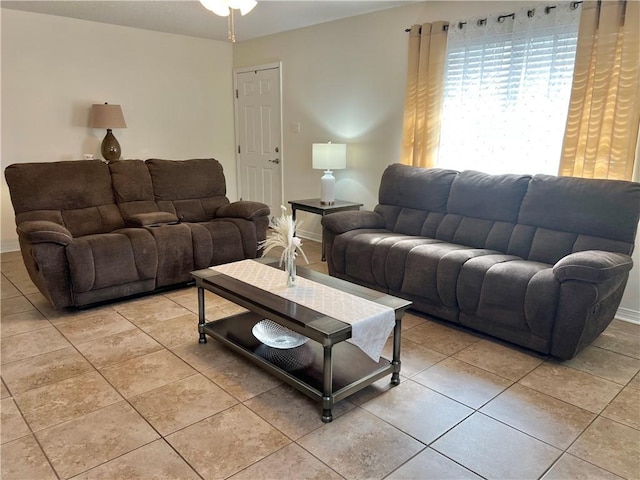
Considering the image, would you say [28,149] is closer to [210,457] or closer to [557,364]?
[210,457]

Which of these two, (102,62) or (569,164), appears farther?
(102,62)

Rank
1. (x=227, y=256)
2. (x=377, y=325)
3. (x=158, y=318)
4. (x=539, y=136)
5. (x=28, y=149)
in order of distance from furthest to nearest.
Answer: (x=28, y=149) → (x=227, y=256) → (x=539, y=136) → (x=158, y=318) → (x=377, y=325)

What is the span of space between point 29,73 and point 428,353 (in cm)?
484

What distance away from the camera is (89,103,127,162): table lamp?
196 inches

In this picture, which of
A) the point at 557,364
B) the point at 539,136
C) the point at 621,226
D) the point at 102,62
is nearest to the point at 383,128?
the point at 539,136

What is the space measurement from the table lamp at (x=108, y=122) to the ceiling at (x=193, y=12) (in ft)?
3.08

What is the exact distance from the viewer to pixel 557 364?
2.63 metres

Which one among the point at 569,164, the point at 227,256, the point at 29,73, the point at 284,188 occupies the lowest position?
the point at 227,256

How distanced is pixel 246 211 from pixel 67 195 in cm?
145

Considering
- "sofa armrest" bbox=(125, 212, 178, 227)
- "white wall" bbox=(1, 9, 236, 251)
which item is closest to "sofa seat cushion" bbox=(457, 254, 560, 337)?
"sofa armrest" bbox=(125, 212, 178, 227)

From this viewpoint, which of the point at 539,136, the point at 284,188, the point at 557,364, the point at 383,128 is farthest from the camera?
the point at 284,188

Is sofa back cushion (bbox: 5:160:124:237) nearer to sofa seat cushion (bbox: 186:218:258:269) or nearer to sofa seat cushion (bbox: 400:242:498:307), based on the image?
sofa seat cushion (bbox: 186:218:258:269)

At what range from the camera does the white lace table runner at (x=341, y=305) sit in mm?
2135

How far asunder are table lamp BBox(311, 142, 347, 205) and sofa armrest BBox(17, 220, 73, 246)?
2346 mm
